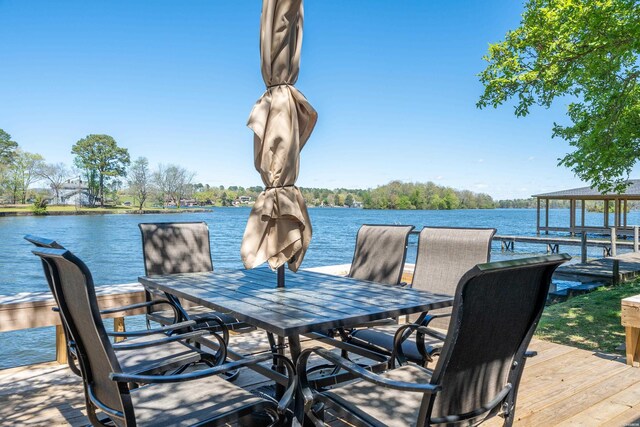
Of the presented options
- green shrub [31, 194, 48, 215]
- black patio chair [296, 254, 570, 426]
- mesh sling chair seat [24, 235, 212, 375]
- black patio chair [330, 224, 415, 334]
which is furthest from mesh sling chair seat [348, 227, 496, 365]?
green shrub [31, 194, 48, 215]

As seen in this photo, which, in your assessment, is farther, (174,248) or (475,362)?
(174,248)

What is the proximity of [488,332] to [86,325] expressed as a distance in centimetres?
133

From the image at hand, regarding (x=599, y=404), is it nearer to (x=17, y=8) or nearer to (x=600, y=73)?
(x=600, y=73)

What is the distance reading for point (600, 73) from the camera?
7602 millimetres

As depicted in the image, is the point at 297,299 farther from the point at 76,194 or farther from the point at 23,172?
the point at 76,194

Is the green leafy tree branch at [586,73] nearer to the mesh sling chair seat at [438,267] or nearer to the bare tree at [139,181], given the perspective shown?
the mesh sling chair seat at [438,267]

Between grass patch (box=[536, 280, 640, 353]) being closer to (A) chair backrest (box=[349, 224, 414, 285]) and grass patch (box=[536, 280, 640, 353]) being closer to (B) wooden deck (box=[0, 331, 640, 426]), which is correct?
(B) wooden deck (box=[0, 331, 640, 426])

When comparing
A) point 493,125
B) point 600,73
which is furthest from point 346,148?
point 600,73

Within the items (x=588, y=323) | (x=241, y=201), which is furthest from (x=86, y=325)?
(x=241, y=201)

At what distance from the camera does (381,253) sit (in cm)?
361

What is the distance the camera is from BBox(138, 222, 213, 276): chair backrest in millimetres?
3686

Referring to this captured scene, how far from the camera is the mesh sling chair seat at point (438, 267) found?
2707 mm

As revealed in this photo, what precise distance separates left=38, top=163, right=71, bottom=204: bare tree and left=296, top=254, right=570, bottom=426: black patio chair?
5539cm

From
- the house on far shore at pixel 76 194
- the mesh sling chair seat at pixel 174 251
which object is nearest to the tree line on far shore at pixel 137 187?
the house on far shore at pixel 76 194
